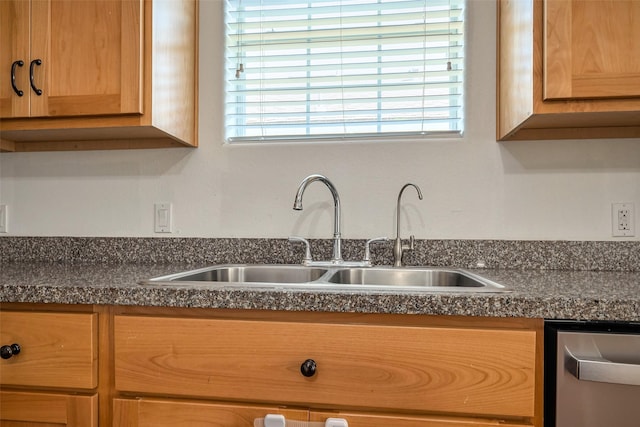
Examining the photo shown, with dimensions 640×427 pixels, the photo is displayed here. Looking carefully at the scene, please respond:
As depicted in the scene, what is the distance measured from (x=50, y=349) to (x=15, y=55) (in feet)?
3.00

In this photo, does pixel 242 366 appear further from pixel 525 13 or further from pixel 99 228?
pixel 525 13

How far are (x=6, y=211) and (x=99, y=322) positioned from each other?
1014 mm

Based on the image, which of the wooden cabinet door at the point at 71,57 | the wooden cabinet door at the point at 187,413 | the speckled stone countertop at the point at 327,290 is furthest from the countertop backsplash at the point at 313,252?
the wooden cabinet door at the point at 187,413

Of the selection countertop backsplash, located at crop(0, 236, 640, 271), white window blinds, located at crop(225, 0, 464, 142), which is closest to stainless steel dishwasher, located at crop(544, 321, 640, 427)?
countertop backsplash, located at crop(0, 236, 640, 271)

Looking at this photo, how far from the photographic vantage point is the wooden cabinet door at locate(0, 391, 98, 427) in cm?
89

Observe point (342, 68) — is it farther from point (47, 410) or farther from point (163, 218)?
point (47, 410)

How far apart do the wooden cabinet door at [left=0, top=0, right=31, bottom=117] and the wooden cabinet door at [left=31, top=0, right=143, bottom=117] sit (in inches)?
1.1

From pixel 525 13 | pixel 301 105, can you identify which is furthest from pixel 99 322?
pixel 525 13

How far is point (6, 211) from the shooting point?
5.10ft

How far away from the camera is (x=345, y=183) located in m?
1.41

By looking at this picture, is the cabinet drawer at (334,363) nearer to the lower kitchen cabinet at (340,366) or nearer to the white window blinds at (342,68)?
the lower kitchen cabinet at (340,366)

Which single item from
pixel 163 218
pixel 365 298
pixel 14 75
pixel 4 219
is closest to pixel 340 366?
pixel 365 298

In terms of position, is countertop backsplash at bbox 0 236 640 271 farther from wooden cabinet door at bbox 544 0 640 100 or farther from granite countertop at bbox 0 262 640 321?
wooden cabinet door at bbox 544 0 640 100

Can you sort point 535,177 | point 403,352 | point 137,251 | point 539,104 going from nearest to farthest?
point 403,352 → point 539,104 → point 535,177 → point 137,251
